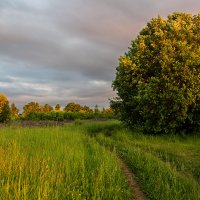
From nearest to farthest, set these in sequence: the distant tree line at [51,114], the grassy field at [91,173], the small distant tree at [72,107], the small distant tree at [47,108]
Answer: the grassy field at [91,173] < the distant tree line at [51,114] < the small distant tree at [72,107] < the small distant tree at [47,108]

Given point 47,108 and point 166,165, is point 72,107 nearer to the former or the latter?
point 47,108

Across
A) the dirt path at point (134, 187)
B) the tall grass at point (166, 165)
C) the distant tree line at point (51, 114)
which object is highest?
the distant tree line at point (51, 114)

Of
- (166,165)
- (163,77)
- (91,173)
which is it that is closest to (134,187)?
(91,173)

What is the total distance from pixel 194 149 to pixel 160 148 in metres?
2.10

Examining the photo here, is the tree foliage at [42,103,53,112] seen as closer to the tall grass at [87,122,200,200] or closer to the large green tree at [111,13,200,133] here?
the large green tree at [111,13,200,133]

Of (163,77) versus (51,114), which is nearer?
(163,77)

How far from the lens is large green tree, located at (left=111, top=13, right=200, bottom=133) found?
25.5m

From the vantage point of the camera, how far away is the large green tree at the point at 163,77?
83.8ft

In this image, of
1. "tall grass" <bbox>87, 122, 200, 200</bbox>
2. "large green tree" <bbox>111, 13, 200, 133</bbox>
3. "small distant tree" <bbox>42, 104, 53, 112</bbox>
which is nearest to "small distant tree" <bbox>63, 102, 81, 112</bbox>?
"small distant tree" <bbox>42, 104, 53, 112</bbox>

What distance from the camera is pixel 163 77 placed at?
25422 mm

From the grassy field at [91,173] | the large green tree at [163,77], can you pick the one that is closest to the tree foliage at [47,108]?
the large green tree at [163,77]

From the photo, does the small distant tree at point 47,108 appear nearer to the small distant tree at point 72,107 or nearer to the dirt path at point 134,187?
the small distant tree at point 72,107

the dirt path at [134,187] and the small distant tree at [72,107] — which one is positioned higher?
the small distant tree at [72,107]

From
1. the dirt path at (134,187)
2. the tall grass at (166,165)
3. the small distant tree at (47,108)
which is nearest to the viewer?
the tall grass at (166,165)
